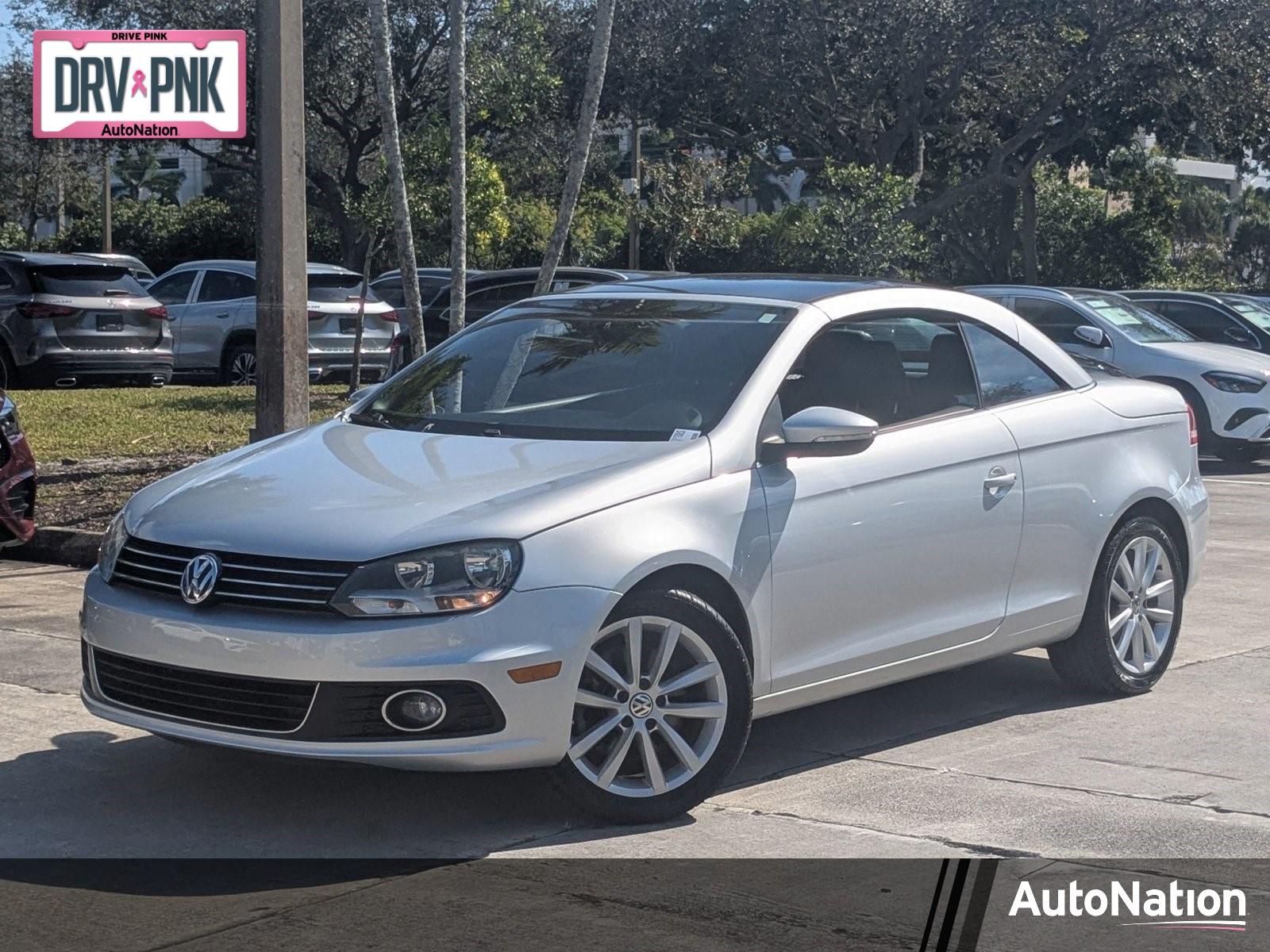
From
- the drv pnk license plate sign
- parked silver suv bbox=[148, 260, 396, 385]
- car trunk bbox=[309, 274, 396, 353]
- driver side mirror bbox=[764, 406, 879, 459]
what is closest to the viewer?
driver side mirror bbox=[764, 406, 879, 459]

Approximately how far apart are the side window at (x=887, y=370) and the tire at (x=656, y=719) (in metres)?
Result: 1.02

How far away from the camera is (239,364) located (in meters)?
22.1

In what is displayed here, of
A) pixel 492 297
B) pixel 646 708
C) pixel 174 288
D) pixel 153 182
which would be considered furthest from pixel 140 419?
pixel 153 182

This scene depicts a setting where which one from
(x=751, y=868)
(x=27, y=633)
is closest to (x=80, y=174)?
(x=27, y=633)

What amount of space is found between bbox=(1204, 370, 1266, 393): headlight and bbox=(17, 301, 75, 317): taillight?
468 inches

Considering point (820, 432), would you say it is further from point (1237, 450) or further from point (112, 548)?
point (1237, 450)

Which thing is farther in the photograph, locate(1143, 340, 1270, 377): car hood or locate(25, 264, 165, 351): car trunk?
locate(25, 264, 165, 351): car trunk

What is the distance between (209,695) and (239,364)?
17.6 m

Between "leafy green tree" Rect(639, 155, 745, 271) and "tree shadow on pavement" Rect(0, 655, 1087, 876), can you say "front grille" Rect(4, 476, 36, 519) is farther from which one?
"leafy green tree" Rect(639, 155, 745, 271)

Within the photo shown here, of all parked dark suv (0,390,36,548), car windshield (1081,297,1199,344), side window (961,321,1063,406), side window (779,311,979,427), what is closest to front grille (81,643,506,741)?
side window (779,311,979,427)

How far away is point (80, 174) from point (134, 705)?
61260 millimetres

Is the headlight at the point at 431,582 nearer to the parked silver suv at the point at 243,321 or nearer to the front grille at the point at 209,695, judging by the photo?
the front grille at the point at 209,695

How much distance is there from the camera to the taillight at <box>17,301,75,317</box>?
1908cm

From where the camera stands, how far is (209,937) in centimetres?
425
